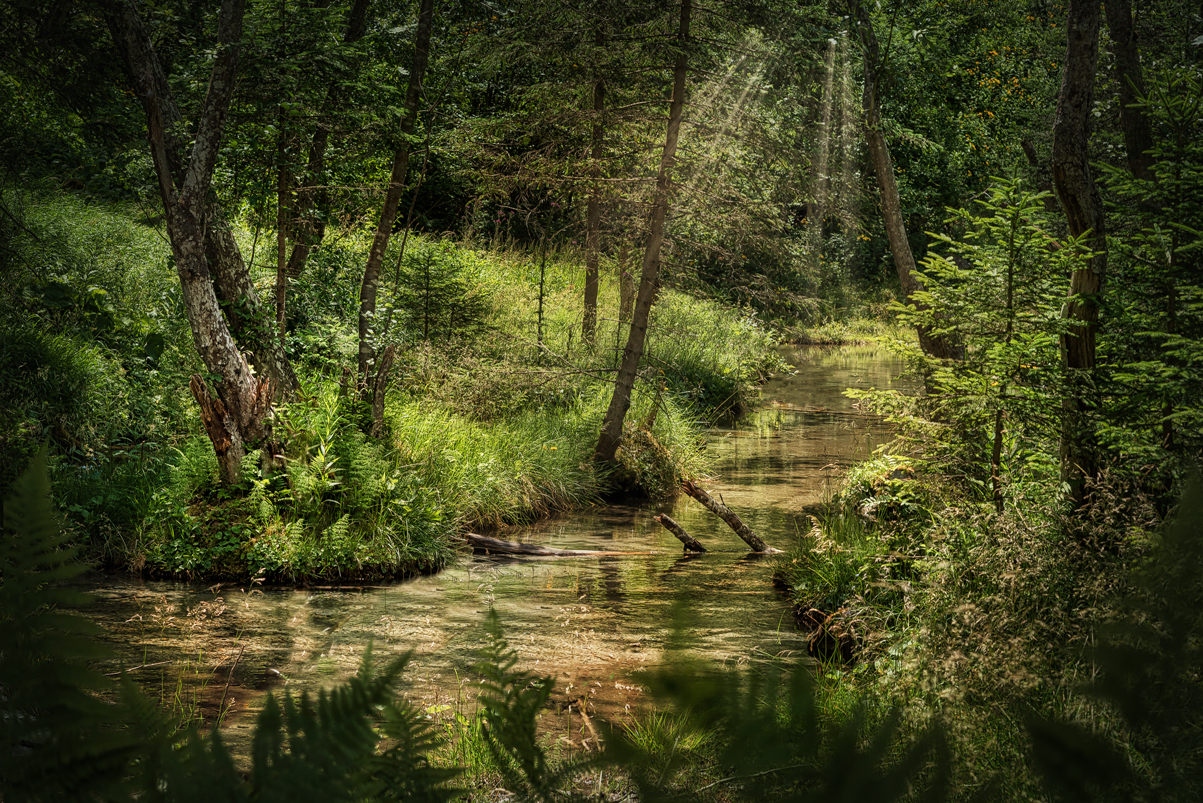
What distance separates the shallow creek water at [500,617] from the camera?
4910mm

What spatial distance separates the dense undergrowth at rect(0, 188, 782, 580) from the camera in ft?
23.9

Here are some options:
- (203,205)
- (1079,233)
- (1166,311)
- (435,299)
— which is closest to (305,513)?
(203,205)

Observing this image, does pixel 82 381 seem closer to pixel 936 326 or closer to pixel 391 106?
pixel 391 106

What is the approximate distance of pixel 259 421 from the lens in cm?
757

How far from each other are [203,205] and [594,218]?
21.7 feet

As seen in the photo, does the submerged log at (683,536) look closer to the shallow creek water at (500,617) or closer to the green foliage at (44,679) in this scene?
the shallow creek water at (500,617)

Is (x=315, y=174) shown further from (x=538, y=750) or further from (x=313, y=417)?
(x=538, y=750)

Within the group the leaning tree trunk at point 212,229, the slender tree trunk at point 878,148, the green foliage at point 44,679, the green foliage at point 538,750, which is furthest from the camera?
the slender tree trunk at point 878,148

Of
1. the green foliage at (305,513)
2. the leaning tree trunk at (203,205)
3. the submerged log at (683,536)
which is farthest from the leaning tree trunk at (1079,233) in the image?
the leaning tree trunk at (203,205)

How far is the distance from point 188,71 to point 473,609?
5.38m

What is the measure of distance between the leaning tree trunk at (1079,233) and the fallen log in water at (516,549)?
4.44 metres

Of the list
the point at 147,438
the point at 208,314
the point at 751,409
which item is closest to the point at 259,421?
the point at 208,314

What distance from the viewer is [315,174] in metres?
8.90

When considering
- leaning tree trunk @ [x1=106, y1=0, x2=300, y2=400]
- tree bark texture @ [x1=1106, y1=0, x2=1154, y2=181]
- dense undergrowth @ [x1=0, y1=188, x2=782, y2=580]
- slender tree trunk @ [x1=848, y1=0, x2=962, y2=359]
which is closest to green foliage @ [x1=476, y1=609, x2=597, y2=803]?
dense undergrowth @ [x1=0, y1=188, x2=782, y2=580]
